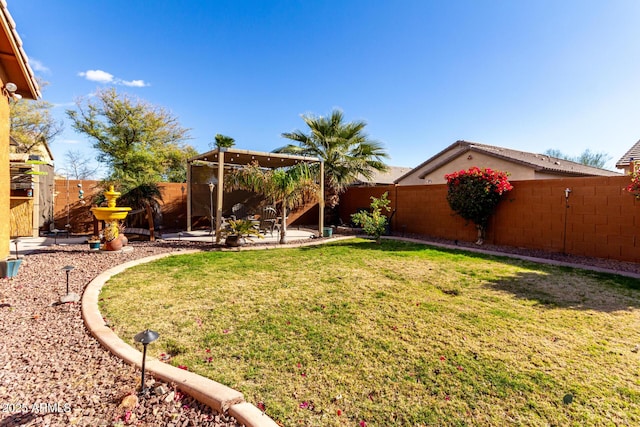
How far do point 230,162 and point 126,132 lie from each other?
15.0 m

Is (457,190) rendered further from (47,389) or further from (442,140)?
(442,140)

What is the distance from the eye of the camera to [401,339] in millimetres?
2957

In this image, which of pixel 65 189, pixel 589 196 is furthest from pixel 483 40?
pixel 65 189

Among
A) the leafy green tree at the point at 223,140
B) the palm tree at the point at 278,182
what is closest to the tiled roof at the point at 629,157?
the palm tree at the point at 278,182

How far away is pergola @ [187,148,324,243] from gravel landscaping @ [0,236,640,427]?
458 cm

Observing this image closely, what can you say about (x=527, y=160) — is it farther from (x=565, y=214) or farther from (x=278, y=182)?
(x=278, y=182)

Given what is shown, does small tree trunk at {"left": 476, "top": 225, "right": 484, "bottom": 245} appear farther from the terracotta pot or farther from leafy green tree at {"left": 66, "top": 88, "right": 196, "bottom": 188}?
leafy green tree at {"left": 66, "top": 88, "right": 196, "bottom": 188}

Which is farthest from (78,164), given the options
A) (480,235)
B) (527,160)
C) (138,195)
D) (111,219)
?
(527,160)

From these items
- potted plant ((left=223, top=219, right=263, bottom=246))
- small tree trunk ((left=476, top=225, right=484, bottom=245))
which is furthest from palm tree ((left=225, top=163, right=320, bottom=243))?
small tree trunk ((left=476, top=225, right=484, bottom=245))

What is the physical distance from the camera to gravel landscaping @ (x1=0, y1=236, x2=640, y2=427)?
1879 millimetres

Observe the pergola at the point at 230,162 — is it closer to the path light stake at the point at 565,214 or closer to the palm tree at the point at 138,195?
the palm tree at the point at 138,195

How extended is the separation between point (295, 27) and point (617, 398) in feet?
42.9

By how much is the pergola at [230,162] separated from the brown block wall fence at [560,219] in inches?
157

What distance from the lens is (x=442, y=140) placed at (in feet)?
70.6
